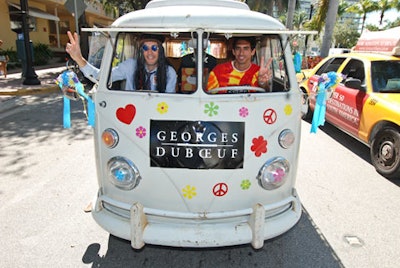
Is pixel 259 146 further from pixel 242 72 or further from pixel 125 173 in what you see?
pixel 125 173

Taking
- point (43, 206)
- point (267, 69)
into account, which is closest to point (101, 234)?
point (43, 206)

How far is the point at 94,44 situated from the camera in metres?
3.59

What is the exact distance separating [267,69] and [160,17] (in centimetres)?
116

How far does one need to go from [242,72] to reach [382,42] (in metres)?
4.27

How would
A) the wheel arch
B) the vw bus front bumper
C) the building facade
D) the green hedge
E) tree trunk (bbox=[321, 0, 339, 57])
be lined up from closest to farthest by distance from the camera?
the vw bus front bumper < the wheel arch < the building facade < tree trunk (bbox=[321, 0, 339, 57]) < the green hedge

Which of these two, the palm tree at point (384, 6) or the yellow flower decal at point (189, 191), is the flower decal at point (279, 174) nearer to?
the yellow flower decal at point (189, 191)

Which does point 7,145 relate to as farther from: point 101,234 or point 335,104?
point 335,104

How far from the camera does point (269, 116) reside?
8.80ft

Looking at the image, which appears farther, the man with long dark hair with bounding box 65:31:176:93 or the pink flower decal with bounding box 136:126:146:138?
the man with long dark hair with bounding box 65:31:176:93

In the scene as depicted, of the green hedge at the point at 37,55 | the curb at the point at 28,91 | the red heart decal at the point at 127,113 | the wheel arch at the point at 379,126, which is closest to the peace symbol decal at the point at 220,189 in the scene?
the red heart decal at the point at 127,113

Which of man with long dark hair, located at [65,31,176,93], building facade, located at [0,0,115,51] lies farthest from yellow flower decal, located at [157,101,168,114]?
building facade, located at [0,0,115,51]

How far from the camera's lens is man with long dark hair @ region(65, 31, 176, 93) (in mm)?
3078

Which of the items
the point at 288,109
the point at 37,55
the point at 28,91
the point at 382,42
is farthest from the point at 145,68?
the point at 37,55

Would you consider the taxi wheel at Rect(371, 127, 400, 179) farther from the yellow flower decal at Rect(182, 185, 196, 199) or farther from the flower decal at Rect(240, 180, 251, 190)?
the yellow flower decal at Rect(182, 185, 196, 199)
